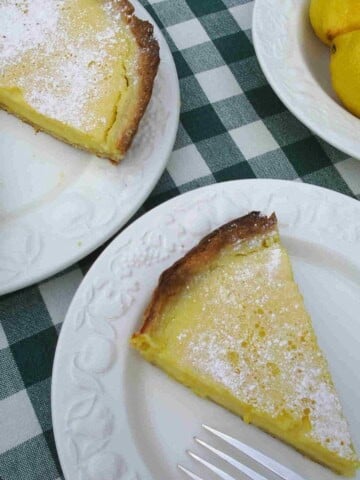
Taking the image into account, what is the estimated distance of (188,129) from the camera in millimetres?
1768

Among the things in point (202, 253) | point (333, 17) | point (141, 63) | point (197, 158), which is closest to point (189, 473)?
point (202, 253)

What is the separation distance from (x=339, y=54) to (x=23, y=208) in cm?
87

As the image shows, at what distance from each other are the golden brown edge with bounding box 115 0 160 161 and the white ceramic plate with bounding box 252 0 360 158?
276mm

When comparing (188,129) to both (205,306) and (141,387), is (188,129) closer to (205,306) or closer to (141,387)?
(205,306)

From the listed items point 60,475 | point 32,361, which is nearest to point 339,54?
point 32,361

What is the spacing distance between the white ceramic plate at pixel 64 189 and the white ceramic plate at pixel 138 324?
0.08 metres

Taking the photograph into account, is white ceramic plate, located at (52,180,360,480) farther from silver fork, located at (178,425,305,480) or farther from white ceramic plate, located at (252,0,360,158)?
white ceramic plate, located at (252,0,360,158)

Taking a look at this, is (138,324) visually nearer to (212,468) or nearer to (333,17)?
(212,468)

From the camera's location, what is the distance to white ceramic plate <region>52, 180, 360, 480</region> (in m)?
1.20

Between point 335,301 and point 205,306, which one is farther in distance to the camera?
point 335,301

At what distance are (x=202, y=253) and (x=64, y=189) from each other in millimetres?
389

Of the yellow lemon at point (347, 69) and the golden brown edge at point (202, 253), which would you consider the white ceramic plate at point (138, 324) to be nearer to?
the golden brown edge at point (202, 253)

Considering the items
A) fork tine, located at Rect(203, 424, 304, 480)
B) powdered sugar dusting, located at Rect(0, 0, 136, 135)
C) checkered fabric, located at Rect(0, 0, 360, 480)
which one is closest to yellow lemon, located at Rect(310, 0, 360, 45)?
checkered fabric, located at Rect(0, 0, 360, 480)

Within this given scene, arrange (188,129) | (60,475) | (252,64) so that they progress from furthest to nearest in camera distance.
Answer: (252,64) < (188,129) < (60,475)
